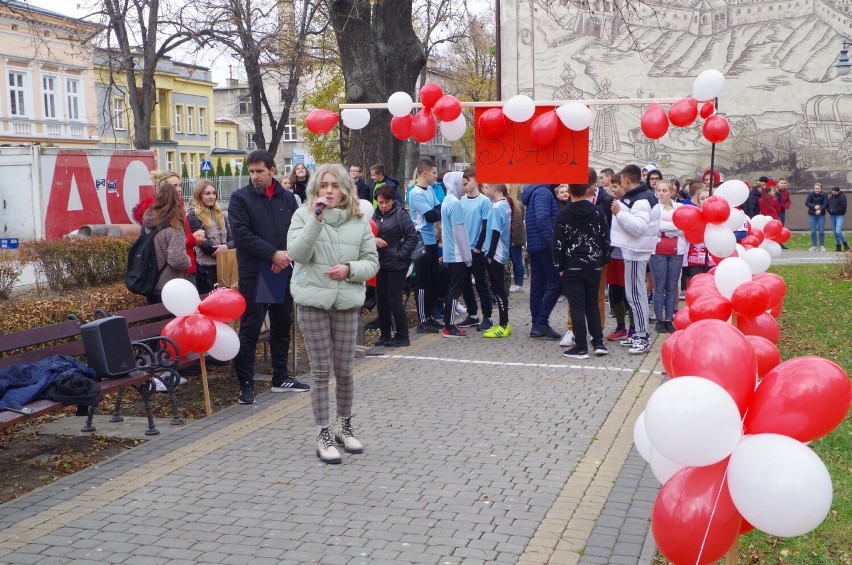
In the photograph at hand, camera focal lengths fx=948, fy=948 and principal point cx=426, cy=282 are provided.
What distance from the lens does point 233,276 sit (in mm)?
9547

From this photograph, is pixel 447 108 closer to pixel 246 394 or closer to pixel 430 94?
pixel 430 94

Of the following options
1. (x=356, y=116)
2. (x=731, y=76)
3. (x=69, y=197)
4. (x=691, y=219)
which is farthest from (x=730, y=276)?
(x=731, y=76)

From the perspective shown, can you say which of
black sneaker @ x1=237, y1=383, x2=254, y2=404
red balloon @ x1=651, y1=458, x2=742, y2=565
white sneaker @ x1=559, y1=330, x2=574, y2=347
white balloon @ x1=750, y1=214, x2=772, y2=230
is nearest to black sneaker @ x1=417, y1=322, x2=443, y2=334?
white sneaker @ x1=559, y1=330, x2=574, y2=347

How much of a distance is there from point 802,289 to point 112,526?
1421 centimetres

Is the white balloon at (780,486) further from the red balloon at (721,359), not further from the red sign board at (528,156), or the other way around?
the red sign board at (528,156)

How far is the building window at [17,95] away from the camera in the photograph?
50250 mm

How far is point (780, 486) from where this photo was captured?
3.21 metres

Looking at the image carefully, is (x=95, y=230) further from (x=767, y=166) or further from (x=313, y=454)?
(x=767, y=166)

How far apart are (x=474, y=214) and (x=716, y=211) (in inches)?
144

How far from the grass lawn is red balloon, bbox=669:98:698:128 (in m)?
2.77

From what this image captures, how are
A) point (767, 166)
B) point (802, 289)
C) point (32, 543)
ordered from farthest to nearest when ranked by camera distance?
point (767, 166)
point (802, 289)
point (32, 543)

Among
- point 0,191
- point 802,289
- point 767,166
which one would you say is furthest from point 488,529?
point 767,166

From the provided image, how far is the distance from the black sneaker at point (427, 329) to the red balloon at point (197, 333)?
4.81 m

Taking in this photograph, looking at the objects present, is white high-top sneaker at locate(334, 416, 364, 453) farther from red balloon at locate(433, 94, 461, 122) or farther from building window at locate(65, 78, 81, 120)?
building window at locate(65, 78, 81, 120)
